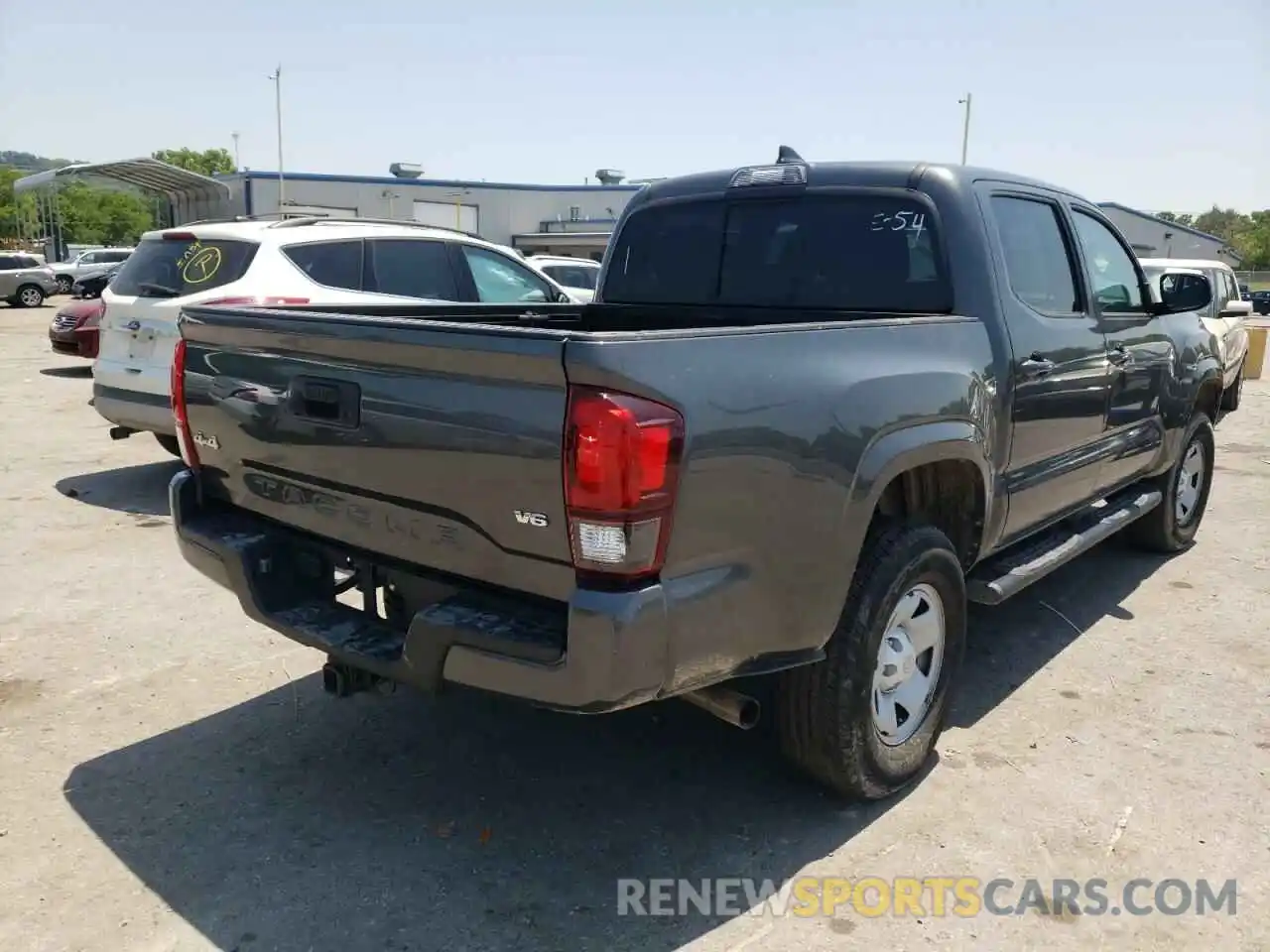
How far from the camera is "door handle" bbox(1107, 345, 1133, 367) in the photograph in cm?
474

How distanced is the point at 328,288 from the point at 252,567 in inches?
181

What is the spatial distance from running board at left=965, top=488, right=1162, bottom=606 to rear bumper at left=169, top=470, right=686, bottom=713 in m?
1.89

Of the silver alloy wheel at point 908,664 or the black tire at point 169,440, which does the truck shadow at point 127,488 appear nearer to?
the black tire at point 169,440

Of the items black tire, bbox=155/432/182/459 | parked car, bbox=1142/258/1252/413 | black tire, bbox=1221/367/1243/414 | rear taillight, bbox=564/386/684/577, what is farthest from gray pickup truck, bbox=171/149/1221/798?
black tire, bbox=1221/367/1243/414

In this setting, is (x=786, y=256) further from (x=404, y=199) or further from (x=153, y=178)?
(x=404, y=199)

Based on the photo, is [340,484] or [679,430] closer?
[679,430]

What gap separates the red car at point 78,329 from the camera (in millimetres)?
11820

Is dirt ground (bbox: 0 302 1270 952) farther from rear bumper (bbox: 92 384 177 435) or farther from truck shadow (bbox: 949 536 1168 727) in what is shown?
rear bumper (bbox: 92 384 177 435)

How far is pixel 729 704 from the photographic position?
283cm

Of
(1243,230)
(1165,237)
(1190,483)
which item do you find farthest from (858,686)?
(1243,230)

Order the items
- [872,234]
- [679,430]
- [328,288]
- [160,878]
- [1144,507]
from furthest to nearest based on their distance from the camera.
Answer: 1. [328,288]
2. [1144,507]
3. [872,234]
4. [160,878]
5. [679,430]

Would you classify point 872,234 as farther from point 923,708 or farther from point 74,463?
point 74,463

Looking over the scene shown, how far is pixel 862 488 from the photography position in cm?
291

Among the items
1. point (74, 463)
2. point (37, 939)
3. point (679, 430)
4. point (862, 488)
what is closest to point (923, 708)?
point (862, 488)
